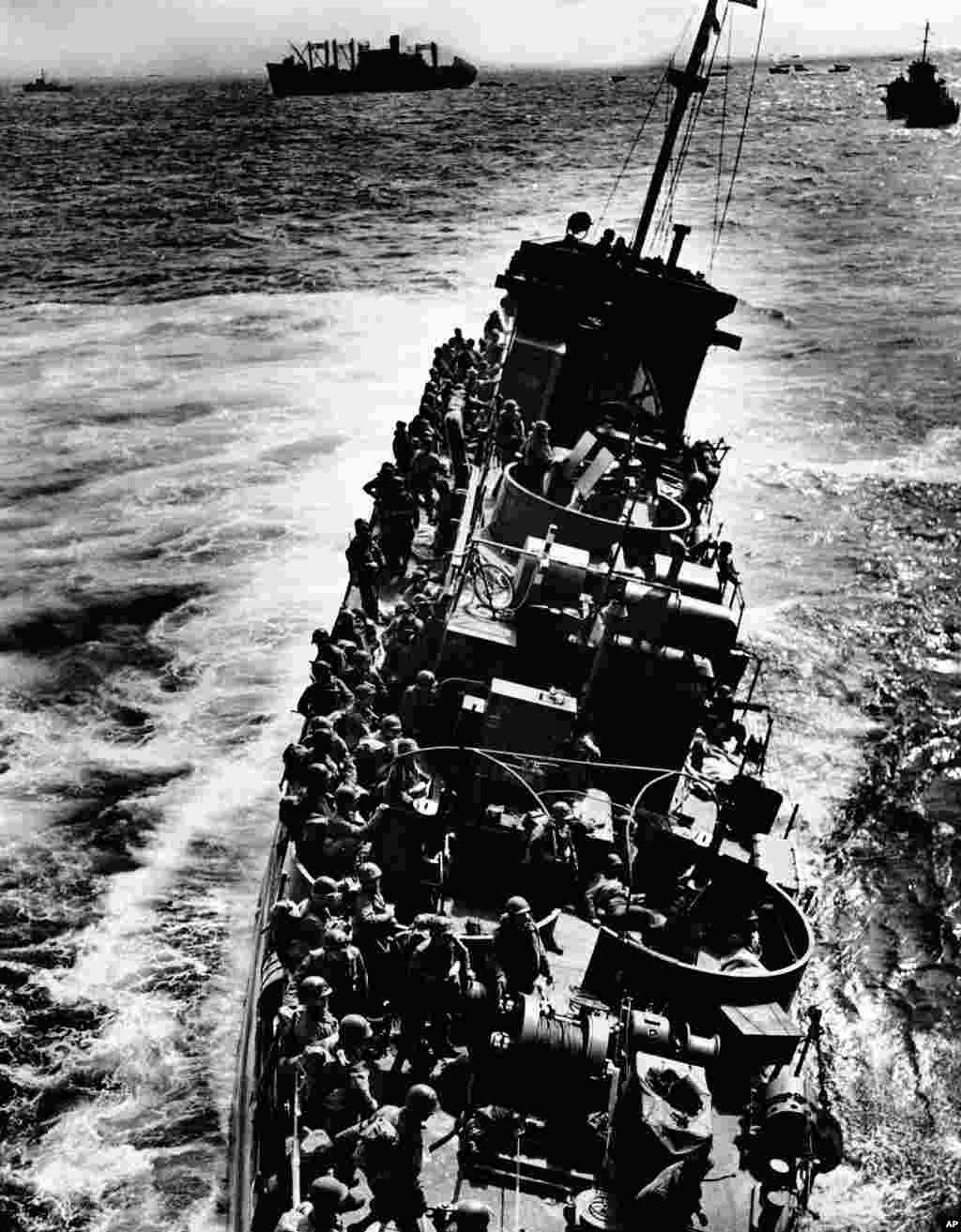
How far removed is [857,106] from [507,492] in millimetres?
157198

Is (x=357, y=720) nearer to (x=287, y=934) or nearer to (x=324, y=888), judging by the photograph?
(x=324, y=888)

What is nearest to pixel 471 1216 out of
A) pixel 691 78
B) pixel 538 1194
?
pixel 538 1194

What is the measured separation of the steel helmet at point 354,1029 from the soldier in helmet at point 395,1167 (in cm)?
79

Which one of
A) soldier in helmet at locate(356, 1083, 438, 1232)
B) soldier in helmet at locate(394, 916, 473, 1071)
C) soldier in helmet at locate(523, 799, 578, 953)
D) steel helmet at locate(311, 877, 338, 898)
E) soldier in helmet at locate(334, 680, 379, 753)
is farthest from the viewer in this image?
soldier in helmet at locate(334, 680, 379, 753)

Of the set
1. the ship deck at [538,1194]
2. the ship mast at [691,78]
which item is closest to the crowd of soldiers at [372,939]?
the ship deck at [538,1194]

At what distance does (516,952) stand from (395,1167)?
2369 mm

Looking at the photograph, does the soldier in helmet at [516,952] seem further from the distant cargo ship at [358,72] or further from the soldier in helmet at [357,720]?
the distant cargo ship at [358,72]

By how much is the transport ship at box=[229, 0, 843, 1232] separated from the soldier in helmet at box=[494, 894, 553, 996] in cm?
3

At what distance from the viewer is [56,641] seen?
24.6 m

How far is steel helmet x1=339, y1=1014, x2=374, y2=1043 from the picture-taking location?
9.74m

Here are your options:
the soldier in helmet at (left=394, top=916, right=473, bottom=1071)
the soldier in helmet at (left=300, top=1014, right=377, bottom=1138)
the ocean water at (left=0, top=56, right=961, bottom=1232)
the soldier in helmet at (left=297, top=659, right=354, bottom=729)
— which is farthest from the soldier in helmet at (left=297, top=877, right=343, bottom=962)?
the ocean water at (left=0, top=56, right=961, bottom=1232)

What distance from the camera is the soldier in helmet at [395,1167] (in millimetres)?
8977

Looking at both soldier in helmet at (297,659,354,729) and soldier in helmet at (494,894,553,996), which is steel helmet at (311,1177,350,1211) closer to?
soldier in helmet at (494,894,553,996)

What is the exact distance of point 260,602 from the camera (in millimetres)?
26531
